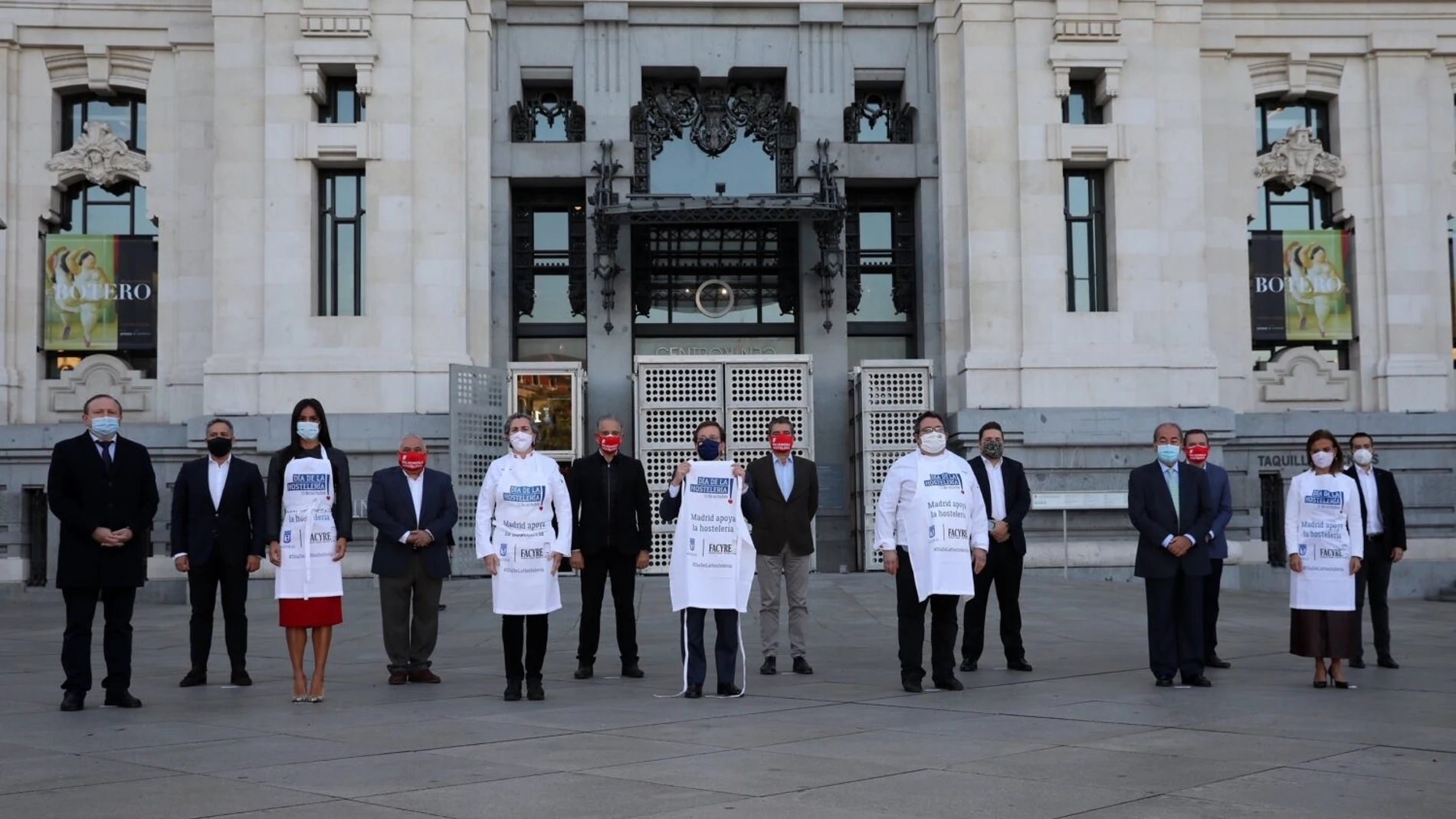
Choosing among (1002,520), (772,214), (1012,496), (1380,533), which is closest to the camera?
(1002,520)

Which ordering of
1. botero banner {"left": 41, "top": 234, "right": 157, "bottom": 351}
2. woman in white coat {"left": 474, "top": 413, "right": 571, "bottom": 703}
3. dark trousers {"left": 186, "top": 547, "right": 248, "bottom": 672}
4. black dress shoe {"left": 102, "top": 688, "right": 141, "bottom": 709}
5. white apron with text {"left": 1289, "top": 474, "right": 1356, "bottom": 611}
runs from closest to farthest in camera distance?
black dress shoe {"left": 102, "top": 688, "right": 141, "bottom": 709}, woman in white coat {"left": 474, "top": 413, "right": 571, "bottom": 703}, white apron with text {"left": 1289, "top": 474, "right": 1356, "bottom": 611}, dark trousers {"left": 186, "top": 547, "right": 248, "bottom": 672}, botero banner {"left": 41, "top": 234, "right": 157, "bottom": 351}

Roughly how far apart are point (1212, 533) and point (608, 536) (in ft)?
18.1

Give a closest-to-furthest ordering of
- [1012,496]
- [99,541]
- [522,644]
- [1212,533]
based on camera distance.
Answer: [99,541]
[522,644]
[1212,533]
[1012,496]

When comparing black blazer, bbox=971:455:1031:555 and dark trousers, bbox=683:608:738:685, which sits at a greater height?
black blazer, bbox=971:455:1031:555

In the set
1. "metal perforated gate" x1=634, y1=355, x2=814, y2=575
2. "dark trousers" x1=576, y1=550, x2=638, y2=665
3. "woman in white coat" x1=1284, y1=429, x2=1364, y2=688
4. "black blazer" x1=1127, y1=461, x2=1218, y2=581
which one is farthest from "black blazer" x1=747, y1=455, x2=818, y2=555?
"metal perforated gate" x1=634, y1=355, x2=814, y2=575

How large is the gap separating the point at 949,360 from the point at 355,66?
37.1ft

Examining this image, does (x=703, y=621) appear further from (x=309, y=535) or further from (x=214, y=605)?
(x=214, y=605)

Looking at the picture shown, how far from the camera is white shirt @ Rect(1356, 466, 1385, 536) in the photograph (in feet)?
48.8

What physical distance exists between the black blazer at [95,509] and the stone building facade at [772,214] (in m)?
A: 13.3

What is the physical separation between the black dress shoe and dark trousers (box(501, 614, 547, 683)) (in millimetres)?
2809

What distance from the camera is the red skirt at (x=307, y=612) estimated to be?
39.2 feet

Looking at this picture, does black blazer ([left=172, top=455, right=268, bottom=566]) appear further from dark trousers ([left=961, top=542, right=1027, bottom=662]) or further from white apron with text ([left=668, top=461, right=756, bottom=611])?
dark trousers ([left=961, top=542, right=1027, bottom=662])

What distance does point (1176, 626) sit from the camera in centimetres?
1285

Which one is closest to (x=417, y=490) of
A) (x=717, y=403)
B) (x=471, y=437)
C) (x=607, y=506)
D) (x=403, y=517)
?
(x=403, y=517)
